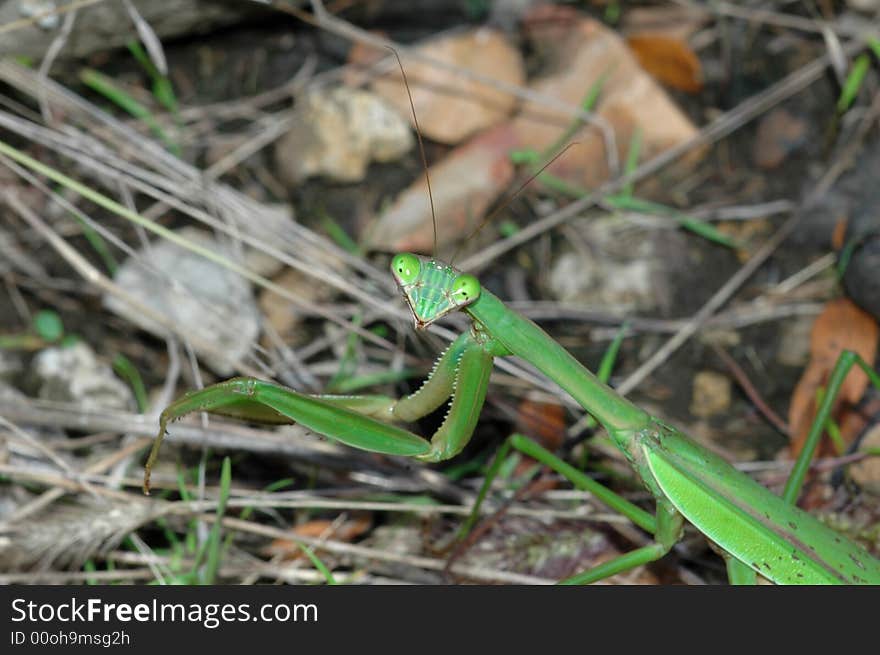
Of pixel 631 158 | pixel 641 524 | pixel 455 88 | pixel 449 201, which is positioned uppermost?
pixel 455 88

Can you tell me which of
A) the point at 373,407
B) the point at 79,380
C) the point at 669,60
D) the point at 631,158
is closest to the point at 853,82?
the point at 669,60

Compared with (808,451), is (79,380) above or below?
above

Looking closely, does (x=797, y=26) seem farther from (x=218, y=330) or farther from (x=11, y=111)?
(x=11, y=111)

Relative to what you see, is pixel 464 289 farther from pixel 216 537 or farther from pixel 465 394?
pixel 216 537

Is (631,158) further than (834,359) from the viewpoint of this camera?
Yes

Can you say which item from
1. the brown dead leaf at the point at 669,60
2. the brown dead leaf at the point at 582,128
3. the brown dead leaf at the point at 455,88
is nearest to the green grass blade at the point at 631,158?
the brown dead leaf at the point at 582,128

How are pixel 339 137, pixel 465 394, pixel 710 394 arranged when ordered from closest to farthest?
1. pixel 465 394
2. pixel 710 394
3. pixel 339 137

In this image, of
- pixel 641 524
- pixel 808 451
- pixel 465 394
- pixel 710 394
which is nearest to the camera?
pixel 465 394
